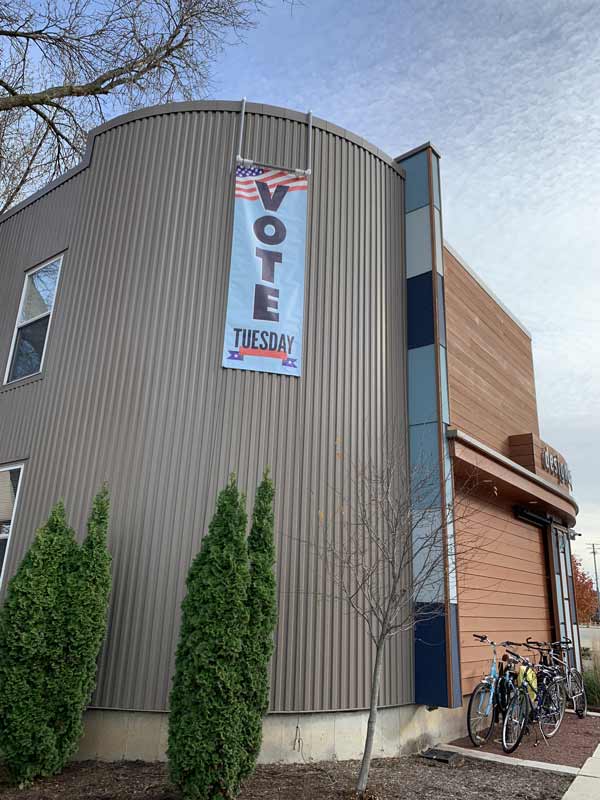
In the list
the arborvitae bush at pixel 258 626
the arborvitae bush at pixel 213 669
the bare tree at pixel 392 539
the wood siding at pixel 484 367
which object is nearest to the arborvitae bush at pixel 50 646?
the arborvitae bush at pixel 213 669

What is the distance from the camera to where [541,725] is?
763cm

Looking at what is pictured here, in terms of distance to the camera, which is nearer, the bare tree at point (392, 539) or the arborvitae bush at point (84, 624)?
the arborvitae bush at point (84, 624)

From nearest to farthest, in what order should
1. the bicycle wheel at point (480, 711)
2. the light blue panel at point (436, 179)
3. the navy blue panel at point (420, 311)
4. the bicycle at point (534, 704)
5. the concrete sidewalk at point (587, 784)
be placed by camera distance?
the concrete sidewalk at point (587, 784) → the bicycle at point (534, 704) → the bicycle wheel at point (480, 711) → the navy blue panel at point (420, 311) → the light blue panel at point (436, 179)

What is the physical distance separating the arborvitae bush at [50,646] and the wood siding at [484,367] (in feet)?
17.0

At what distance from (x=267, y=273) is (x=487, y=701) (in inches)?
229

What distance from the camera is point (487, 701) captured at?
7273mm

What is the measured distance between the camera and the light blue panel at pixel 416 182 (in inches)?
343

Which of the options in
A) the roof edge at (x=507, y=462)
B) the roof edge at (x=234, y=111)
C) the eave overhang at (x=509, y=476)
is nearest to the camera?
the roof edge at (x=507, y=462)

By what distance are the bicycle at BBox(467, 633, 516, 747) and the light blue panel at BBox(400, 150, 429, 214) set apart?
5936 millimetres

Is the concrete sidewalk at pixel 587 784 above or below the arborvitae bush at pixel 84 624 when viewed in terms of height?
below

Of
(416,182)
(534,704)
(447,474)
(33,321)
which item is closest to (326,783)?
(447,474)

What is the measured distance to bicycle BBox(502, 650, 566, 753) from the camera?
7.00m

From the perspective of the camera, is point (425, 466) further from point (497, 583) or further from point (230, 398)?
point (497, 583)

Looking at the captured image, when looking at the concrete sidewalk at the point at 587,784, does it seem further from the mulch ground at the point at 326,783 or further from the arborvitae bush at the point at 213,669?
the arborvitae bush at the point at 213,669
